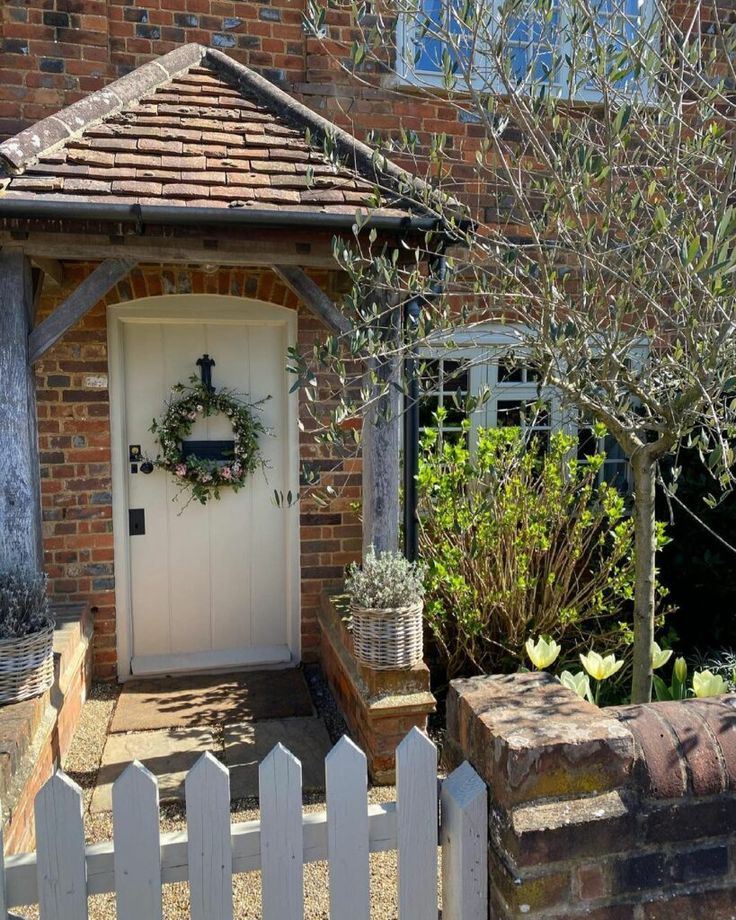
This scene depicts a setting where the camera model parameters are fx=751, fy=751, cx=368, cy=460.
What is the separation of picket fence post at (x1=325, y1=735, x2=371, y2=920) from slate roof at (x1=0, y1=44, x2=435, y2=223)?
2.25m

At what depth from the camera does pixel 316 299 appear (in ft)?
12.4

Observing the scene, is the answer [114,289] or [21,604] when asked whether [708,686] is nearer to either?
[21,604]

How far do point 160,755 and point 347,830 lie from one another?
97.0 inches

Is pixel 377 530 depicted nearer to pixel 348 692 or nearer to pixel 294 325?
pixel 348 692

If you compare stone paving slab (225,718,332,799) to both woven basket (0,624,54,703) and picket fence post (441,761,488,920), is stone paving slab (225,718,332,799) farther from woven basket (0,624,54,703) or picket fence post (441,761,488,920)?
picket fence post (441,761,488,920)

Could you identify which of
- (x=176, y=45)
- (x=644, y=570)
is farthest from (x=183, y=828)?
(x=176, y=45)

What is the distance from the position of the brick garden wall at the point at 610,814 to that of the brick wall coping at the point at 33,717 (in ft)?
6.02

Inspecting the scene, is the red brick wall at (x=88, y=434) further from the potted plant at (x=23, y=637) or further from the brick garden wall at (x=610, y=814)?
the brick garden wall at (x=610, y=814)

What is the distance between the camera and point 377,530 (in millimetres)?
3977

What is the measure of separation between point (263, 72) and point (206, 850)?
478 cm

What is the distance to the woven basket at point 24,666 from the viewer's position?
3.19 m

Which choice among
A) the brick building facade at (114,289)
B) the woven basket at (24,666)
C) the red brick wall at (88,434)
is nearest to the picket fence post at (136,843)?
the woven basket at (24,666)

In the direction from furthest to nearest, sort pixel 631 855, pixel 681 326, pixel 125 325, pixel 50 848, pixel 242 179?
pixel 125 325 → pixel 242 179 → pixel 681 326 → pixel 631 855 → pixel 50 848

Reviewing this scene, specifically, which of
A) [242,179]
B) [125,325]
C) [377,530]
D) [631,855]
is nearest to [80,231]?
[242,179]
